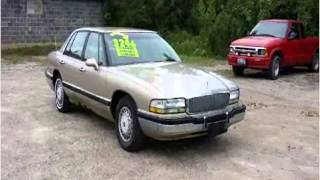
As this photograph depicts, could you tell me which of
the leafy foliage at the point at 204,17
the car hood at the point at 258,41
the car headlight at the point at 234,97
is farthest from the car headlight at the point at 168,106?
the leafy foliage at the point at 204,17

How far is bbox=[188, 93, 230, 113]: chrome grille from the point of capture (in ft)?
19.1

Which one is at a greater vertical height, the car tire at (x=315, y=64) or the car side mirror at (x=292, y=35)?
the car side mirror at (x=292, y=35)

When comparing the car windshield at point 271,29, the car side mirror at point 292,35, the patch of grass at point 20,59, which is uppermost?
the car windshield at point 271,29

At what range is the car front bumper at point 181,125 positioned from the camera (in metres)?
5.69

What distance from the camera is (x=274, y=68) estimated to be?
13695mm

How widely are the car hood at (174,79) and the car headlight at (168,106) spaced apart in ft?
0.20

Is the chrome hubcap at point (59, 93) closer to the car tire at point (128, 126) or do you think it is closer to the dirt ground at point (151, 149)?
the dirt ground at point (151, 149)

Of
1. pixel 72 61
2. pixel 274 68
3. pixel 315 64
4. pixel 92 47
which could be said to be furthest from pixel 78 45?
pixel 315 64

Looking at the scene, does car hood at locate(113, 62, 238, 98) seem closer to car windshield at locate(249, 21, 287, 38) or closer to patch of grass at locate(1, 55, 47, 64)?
car windshield at locate(249, 21, 287, 38)

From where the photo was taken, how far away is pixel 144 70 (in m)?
6.54

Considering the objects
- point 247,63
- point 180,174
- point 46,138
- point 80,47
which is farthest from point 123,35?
point 247,63

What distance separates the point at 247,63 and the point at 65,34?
1366 cm

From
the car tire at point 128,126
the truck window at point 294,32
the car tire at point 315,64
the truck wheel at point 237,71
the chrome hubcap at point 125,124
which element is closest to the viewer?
the car tire at point 128,126

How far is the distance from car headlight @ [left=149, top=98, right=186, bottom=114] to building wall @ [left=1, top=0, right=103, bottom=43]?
18.3m
